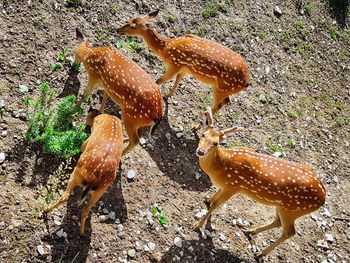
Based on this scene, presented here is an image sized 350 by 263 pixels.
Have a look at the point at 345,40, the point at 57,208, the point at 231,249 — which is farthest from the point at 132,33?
the point at 345,40

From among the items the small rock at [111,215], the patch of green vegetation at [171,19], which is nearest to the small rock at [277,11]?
the patch of green vegetation at [171,19]

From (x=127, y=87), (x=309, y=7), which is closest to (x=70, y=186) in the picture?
(x=127, y=87)

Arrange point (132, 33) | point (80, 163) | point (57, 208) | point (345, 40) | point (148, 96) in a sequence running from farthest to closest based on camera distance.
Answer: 1. point (345, 40)
2. point (132, 33)
3. point (148, 96)
4. point (57, 208)
5. point (80, 163)

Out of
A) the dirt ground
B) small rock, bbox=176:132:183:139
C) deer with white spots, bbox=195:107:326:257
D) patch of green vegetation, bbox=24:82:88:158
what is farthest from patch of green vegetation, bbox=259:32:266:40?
patch of green vegetation, bbox=24:82:88:158

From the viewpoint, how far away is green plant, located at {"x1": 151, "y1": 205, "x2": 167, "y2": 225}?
5133 millimetres

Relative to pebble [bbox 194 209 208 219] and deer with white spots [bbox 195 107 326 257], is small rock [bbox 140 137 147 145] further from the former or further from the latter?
pebble [bbox 194 209 208 219]

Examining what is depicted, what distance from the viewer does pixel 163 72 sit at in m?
6.73

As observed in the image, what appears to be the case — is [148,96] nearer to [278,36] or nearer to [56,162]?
[56,162]

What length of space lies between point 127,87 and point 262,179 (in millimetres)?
1992

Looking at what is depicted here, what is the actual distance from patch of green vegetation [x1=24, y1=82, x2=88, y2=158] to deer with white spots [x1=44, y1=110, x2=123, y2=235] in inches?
11.1

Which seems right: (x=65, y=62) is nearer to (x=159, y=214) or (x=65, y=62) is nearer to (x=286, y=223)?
(x=159, y=214)

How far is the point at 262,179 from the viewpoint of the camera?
4914 mm

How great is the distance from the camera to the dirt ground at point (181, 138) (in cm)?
466

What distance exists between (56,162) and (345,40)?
23.2 feet
